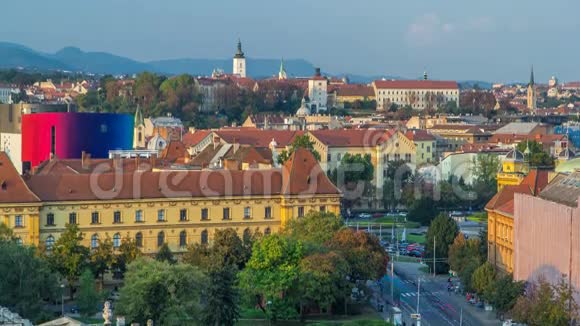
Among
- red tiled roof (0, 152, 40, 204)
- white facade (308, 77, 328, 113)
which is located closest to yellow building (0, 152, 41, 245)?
red tiled roof (0, 152, 40, 204)

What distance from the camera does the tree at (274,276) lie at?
135 ft

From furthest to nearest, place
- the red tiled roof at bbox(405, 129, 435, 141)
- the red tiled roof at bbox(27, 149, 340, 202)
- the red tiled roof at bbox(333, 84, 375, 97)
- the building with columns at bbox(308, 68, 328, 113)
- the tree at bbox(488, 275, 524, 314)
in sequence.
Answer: the red tiled roof at bbox(333, 84, 375, 97)
the building with columns at bbox(308, 68, 328, 113)
the red tiled roof at bbox(405, 129, 435, 141)
the red tiled roof at bbox(27, 149, 340, 202)
the tree at bbox(488, 275, 524, 314)

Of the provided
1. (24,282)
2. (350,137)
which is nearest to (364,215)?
(350,137)

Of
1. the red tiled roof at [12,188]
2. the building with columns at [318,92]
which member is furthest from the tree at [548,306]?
the building with columns at [318,92]

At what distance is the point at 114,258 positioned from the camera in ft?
149

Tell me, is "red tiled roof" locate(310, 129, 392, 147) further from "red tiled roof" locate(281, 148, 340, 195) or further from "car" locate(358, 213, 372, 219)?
"red tiled roof" locate(281, 148, 340, 195)

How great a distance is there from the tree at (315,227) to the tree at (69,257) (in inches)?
293

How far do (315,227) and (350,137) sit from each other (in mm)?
40110

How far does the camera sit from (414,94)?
14962 centimetres

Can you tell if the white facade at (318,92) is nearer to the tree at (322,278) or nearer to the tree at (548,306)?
the tree at (322,278)

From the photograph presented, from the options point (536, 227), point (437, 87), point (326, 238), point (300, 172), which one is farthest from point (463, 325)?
point (437, 87)

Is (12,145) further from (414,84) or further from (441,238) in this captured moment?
(414,84)

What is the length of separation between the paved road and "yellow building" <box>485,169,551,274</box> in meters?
2.13

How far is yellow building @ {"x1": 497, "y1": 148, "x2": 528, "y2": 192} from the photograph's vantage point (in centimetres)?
5634
